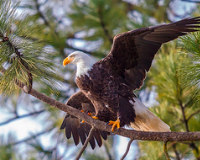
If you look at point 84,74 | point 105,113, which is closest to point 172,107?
point 105,113

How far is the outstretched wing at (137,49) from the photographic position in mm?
2068

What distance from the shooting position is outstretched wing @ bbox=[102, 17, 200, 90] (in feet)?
6.79

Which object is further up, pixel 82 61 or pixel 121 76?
pixel 82 61

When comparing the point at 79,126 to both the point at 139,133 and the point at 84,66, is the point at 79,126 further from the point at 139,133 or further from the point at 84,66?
the point at 139,133

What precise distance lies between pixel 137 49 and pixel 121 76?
0.28 m

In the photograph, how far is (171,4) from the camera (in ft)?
15.5

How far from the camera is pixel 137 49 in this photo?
7.72 ft

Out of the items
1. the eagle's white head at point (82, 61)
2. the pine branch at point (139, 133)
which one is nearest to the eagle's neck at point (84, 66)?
the eagle's white head at point (82, 61)

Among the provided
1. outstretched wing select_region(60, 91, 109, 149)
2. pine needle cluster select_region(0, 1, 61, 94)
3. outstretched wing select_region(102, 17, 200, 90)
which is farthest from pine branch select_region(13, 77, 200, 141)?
outstretched wing select_region(60, 91, 109, 149)

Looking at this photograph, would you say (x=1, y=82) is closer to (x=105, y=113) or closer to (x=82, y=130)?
(x=105, y=113)

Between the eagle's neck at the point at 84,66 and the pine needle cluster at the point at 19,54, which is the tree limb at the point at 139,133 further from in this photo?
the eagle's neck at the point at 84,66

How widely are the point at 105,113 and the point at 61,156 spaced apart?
4.20 ft

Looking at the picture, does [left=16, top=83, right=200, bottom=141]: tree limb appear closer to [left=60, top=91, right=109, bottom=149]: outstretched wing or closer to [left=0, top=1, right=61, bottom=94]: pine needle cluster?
[left=0, top=1, right=61, bottom=94]: pine needle cluster

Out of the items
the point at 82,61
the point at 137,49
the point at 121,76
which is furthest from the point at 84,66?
the point at 137,49
